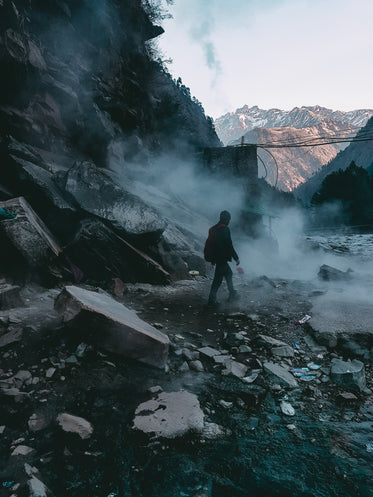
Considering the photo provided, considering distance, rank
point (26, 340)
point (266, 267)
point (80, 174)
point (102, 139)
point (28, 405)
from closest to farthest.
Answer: point (28, 405)
point (26, 340)
point (80, 174)
point (102, 139)
point (266, 267)

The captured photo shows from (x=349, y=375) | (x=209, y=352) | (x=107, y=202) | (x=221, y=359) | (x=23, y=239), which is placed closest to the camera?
(x=349, y=375)

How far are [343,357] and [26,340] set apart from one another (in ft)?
10.2

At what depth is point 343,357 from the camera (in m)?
2.78

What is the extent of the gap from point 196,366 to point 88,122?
25.6ft

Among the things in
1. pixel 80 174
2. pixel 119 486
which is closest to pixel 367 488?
pixel 119 486

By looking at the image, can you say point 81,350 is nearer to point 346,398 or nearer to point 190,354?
point 190,354

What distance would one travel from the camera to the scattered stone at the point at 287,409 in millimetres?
1968

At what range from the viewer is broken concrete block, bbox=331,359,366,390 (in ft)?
7.41

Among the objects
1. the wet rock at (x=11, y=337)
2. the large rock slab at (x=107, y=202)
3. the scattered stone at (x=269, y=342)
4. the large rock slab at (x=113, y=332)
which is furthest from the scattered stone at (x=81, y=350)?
the large rock slab at (x=107, y=202)

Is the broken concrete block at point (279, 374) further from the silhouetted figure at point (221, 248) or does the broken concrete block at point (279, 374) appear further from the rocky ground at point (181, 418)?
the silhouetted figure at point (221, 248)

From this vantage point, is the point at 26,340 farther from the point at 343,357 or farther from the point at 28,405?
the point at 343,357

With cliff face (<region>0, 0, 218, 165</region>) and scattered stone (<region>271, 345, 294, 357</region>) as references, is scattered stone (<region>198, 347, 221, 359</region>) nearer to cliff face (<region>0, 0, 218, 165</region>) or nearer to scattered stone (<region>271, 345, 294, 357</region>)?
scattered stone (<region>271, 345, 294, 357</region>)

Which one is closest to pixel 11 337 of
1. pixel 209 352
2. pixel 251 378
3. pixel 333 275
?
pixel 209 352

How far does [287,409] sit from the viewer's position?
2008 millimetres
